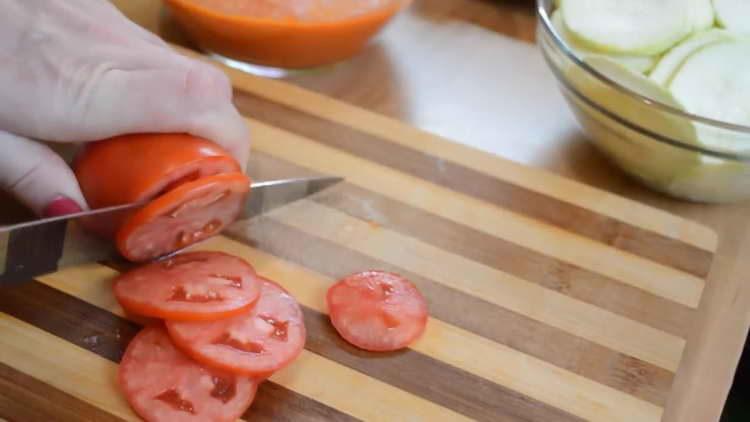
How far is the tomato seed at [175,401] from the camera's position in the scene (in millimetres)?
896

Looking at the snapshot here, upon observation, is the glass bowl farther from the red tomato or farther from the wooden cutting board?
the red tomato

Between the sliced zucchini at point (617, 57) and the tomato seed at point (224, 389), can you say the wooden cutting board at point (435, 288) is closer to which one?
the tomato seed at point (224, 389)

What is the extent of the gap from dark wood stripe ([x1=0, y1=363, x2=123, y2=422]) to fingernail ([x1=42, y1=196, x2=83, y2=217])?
175 mm

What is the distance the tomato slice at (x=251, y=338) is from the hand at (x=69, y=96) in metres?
0.20

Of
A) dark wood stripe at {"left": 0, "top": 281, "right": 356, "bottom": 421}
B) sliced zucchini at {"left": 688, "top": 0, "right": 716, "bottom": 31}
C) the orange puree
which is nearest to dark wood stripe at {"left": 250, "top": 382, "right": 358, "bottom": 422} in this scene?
dark wood stripe at {"left": 0, "top": 281, "right": 356, "bottom": 421}

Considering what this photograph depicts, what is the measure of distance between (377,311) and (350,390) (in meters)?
0.10

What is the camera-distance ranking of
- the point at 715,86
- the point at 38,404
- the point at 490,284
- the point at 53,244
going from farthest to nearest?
1. the point at 715,86
2. the point at 490,284
3. the point at 53,244
4. the point at 38,404

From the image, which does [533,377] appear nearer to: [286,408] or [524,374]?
[524,374]

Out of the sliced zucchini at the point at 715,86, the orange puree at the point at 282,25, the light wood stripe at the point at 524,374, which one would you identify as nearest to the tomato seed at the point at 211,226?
the light wood stripe at the point at 524,374

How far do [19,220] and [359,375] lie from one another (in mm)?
427

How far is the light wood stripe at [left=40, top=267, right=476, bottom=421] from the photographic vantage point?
37.4 inches

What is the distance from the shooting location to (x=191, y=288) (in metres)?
0.98

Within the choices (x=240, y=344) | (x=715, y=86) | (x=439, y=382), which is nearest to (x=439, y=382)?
(x=439, y=382)

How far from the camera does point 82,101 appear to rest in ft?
3.32
